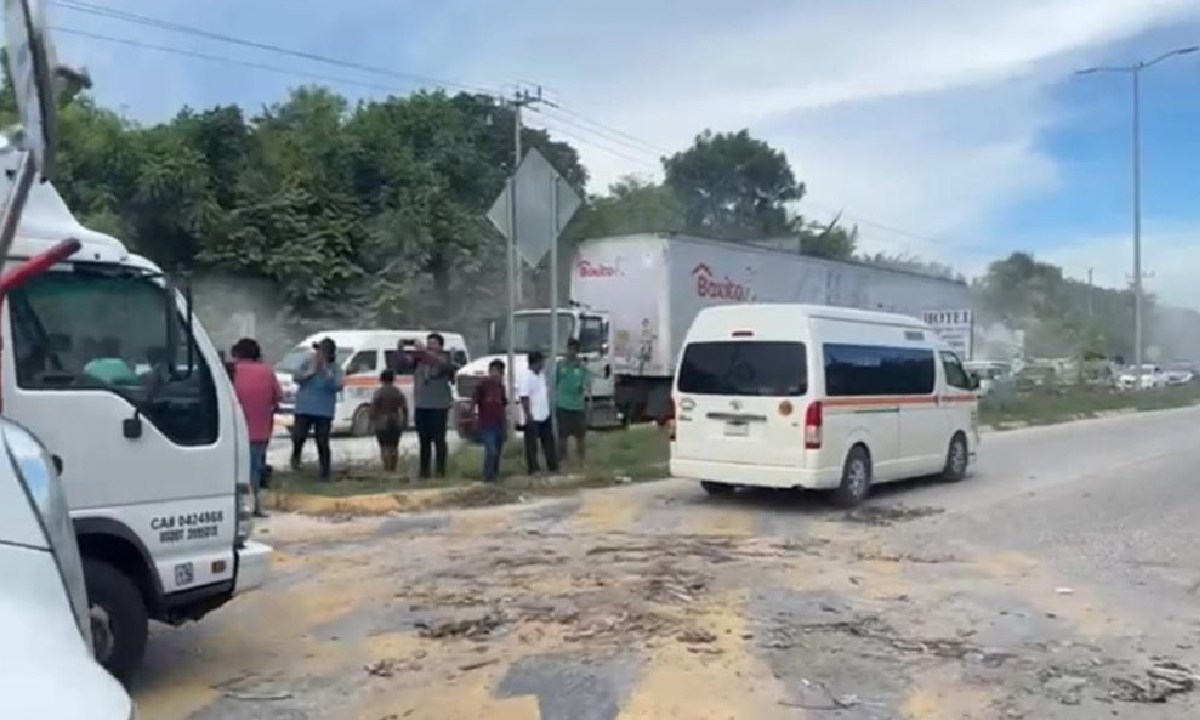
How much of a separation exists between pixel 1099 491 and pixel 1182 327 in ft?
349

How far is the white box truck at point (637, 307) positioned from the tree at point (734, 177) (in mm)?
53842

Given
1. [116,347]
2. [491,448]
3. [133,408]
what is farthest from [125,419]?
[491,448]

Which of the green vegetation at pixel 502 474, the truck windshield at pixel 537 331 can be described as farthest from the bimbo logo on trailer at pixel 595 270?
the green vegetation at pixel 502 474

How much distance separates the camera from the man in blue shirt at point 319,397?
1523 cm

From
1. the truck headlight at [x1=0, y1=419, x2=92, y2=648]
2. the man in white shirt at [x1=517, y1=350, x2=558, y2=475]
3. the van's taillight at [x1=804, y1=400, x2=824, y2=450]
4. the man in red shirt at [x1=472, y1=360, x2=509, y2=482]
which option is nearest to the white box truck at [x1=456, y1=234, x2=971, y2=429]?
the man in white shirt at [x1=517, y1=350, x2=558, y2=475]

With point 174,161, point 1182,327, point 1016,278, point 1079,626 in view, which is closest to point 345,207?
point 174,161

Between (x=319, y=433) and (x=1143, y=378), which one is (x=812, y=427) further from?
(x=1143, y=378)

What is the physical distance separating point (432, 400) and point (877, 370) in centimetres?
516

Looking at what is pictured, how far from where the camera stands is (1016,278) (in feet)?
311

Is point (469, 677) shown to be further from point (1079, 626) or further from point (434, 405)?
point (434, 405)

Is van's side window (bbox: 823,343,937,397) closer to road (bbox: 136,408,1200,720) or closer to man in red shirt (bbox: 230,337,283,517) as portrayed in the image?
road (bbox: 136,408,1200,720)

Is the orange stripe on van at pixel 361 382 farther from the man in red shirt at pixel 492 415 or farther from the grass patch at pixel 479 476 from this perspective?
the man in red shirt at pixel 492 415

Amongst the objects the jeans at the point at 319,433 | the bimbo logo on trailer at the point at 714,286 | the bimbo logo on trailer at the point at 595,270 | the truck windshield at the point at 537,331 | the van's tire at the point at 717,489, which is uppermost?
the bimbo logo on trailer at the point at 595,270

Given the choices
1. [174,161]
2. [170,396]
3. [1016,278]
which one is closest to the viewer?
[170,396]
